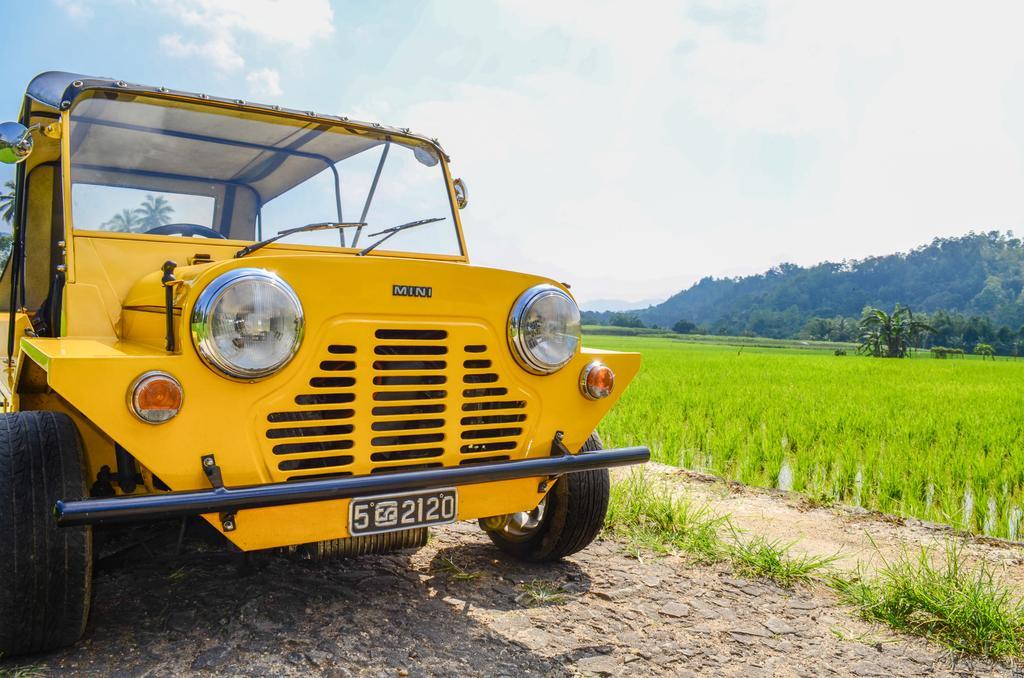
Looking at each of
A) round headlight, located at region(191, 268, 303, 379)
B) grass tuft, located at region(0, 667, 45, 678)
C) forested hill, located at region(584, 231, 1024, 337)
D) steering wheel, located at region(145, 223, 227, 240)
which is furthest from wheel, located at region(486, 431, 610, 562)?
forested hill, located at region(584, 231, 1024, 337)

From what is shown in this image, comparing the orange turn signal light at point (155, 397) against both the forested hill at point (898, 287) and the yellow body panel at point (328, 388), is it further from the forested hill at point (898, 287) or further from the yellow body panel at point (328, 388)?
the forested hill at point (898, 287)

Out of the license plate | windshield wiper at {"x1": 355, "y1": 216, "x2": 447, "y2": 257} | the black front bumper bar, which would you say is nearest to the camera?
the black front bumper bar

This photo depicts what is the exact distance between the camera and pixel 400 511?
2357 millimetres

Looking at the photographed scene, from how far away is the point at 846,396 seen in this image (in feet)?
36.0

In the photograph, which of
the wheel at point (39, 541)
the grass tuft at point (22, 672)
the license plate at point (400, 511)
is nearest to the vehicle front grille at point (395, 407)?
the license plate at point (400, 511)

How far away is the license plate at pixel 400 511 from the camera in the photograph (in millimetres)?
2307

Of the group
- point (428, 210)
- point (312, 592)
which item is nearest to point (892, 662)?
point (312, 592)

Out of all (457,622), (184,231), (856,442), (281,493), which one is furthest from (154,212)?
(856,442)

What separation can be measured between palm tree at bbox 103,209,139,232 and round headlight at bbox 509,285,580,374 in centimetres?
174

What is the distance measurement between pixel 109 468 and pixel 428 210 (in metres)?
1.80

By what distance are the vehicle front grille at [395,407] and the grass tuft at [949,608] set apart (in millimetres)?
1690

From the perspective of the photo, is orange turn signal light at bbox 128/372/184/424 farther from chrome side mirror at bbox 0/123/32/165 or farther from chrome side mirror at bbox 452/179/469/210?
chrome side mirror at bbox 452/179/469/210

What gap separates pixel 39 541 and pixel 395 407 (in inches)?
43.3

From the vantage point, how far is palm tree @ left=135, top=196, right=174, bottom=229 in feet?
10.3
